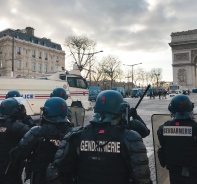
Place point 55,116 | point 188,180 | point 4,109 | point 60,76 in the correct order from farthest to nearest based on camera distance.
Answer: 1. point 60,76
2. point 4,109
3. point 55,116
4. point 188,180

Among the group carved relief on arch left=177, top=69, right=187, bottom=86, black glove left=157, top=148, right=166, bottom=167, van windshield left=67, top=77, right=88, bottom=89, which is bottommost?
black glove left=157, top=148, right=166, bottom=167

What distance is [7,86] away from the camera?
489 inches

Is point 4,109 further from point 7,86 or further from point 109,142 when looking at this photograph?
point 7,86

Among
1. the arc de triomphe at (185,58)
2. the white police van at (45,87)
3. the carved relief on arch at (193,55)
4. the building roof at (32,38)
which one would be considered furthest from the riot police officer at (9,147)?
the building roof at (32,38)

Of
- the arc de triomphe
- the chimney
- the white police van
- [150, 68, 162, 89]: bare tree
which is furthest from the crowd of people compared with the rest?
[150, 68, 162, 89]: bare tree

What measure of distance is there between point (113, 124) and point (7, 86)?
10959 mm

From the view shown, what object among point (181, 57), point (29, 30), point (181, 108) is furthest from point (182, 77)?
point (181, 108)

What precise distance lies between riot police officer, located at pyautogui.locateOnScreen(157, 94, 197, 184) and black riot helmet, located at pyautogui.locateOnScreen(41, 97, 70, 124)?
118 cm

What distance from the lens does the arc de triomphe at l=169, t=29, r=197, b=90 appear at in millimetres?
55781

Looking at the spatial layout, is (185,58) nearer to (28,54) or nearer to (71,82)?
(28,54)

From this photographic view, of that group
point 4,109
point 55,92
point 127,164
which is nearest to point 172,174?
point 127,164

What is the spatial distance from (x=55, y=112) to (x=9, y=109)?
0.88m

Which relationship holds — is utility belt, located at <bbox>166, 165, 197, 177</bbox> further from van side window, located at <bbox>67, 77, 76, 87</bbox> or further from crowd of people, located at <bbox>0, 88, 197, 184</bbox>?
van side window, located at <bbox>67, 77, 76, 87</bbox>

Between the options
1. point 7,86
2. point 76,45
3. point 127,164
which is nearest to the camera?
point 127,164
